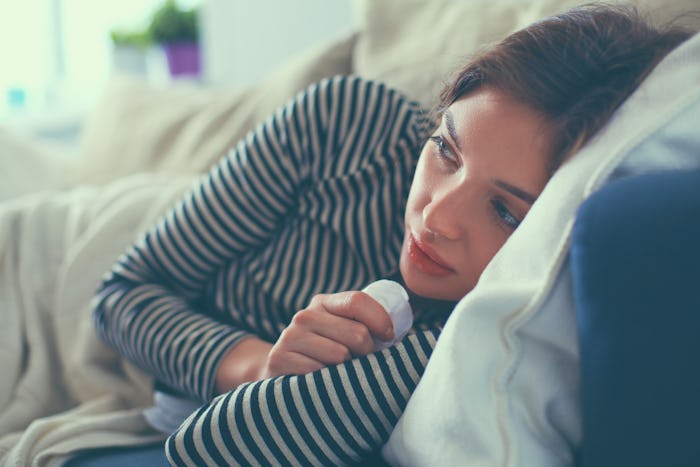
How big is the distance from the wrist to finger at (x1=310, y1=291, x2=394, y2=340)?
0.41ft

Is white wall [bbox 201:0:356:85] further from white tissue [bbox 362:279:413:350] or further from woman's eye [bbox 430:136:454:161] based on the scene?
white tissue [bbox 362:279:413:350]

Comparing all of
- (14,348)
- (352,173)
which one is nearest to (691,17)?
(352,173)

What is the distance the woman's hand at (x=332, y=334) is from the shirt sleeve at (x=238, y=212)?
196 mm

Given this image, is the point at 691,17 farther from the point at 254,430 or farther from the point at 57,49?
the point at 57,49

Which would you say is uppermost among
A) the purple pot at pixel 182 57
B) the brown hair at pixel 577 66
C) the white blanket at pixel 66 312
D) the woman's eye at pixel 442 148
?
the brown hair at pixel 577 66

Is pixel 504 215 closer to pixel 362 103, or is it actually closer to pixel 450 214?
pixel 450 214

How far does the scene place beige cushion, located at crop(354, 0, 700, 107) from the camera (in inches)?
45.0

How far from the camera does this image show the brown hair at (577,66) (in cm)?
67

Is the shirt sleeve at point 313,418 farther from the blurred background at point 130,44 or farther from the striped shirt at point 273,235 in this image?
the blurred background at point 130,44

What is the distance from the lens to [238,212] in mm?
932

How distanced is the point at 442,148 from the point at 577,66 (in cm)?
15

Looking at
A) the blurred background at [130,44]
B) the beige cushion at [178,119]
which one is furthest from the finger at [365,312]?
the blurred background at [130,44]

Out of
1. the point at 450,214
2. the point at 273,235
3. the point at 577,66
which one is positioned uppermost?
the point at 577,66

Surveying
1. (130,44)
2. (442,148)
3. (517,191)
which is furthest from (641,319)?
(130,44)
